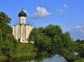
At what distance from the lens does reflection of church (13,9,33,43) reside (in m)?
145

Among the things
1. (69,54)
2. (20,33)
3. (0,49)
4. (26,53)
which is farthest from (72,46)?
(20,33)

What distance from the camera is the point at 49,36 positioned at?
63.0 meters

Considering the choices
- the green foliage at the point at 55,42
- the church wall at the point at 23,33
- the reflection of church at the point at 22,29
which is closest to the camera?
the green foliage at the point at 55,42

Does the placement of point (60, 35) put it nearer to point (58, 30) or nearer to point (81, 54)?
point (58, 30)

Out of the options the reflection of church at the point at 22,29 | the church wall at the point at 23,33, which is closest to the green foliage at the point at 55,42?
the church wall at the point at 23,33

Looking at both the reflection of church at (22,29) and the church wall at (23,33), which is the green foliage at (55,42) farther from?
the reflection of church at (22,29)

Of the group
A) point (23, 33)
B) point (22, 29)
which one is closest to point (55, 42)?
point (23, 33)

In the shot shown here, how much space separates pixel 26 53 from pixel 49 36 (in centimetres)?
3931

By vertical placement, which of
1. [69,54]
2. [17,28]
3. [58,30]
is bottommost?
[69,54]

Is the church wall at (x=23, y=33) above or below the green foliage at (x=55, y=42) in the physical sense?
above

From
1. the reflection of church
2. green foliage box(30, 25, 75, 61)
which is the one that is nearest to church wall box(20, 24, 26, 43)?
the reflection of church

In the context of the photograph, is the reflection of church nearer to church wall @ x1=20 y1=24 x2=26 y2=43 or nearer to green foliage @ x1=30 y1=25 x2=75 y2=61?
church wall @ x1=20 y1=24 x2=26 y2=43

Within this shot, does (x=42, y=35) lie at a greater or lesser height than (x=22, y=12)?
lesser

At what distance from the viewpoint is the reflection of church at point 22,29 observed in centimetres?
14538
